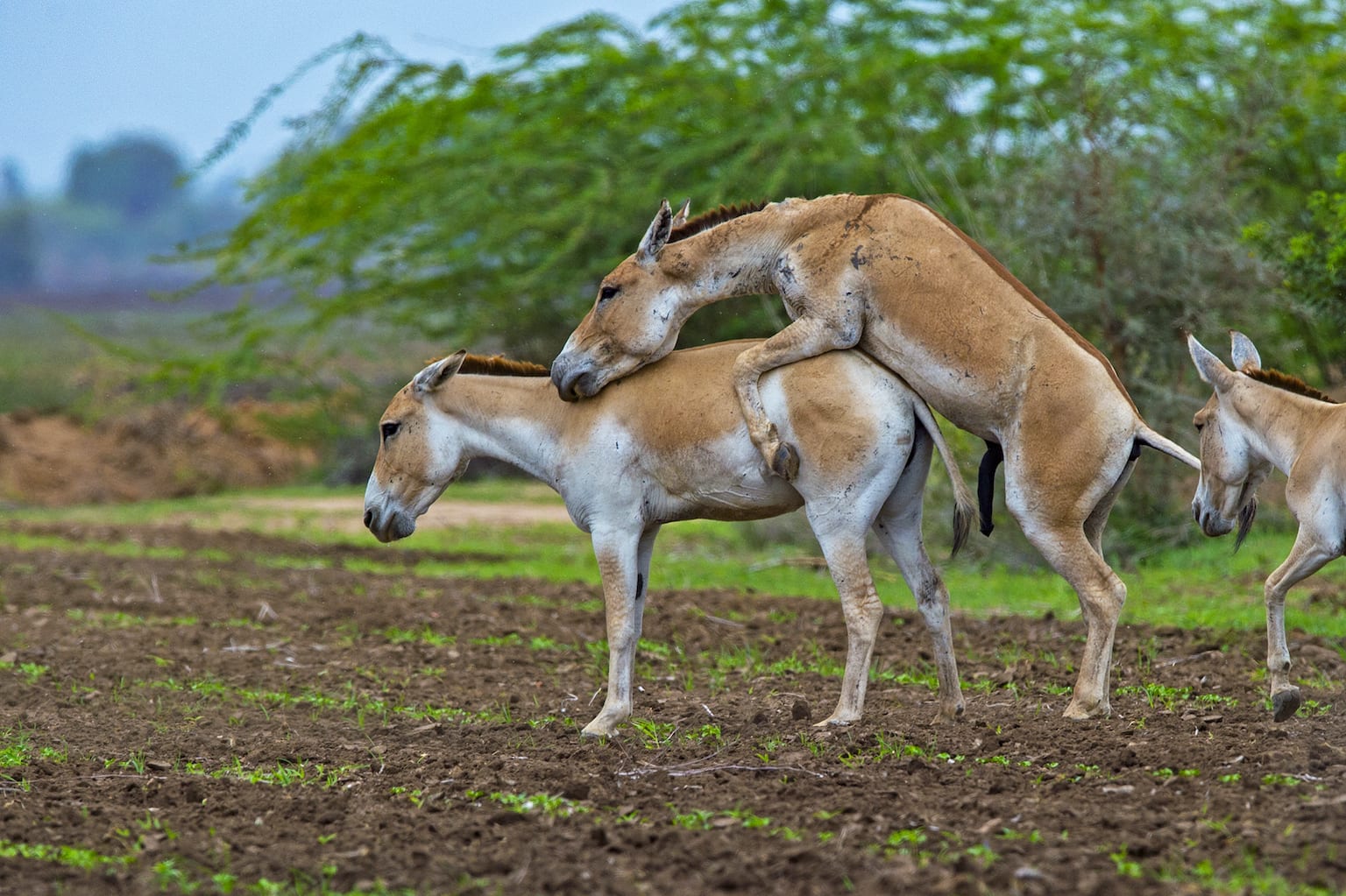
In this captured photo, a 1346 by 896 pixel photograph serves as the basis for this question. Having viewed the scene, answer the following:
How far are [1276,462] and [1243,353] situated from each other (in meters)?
0.67

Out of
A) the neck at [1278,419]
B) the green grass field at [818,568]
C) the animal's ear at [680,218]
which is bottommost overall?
the green grass field at [818,568]

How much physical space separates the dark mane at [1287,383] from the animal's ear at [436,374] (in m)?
3.82

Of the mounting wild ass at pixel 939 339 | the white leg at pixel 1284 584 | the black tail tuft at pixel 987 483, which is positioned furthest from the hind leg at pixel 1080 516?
the white leg at pixel 1284 584

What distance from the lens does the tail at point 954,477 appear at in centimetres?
609

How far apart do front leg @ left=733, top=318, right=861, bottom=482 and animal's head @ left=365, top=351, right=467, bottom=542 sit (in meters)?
1.54

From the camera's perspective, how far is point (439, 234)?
57.0ft

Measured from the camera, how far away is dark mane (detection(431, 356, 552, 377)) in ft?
23.2

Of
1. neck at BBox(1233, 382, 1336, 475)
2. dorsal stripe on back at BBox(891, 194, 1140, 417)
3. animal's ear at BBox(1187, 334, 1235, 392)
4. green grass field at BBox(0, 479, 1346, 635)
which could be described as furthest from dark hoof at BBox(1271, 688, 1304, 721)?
green grass field at BBox(0, 479, 1346, 635)

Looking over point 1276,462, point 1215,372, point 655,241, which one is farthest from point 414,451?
point 1276,462

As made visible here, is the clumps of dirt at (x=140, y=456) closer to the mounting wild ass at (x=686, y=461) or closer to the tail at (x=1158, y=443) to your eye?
the mounting wild ass at (x=686, y=461)

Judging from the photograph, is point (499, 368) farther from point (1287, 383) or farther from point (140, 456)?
point (140, 456)

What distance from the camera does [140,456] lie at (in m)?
23.4

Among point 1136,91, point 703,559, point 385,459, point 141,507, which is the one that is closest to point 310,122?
point 141,507

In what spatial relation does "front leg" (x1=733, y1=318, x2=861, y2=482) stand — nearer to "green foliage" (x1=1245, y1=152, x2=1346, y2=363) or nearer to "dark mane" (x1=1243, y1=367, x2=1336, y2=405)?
"dark mane" (x1=1243, y1=367, x2=1336, y2=405)
